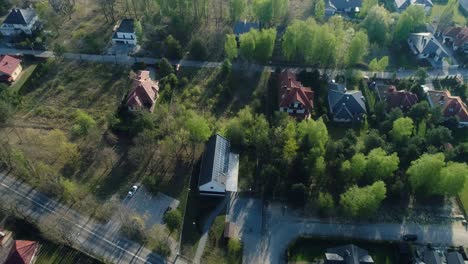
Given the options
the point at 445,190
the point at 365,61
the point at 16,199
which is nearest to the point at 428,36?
the point at 365,61

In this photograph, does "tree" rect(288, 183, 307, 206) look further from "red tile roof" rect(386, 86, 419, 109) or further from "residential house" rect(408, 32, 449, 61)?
"residential house" rect(408, 32, 449, 61)

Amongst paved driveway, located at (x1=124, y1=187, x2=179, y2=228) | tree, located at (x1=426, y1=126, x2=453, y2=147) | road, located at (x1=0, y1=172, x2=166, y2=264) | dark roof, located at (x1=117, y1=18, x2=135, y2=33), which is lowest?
road, located at (x1=0, y1=172, x2=166, y2=264)

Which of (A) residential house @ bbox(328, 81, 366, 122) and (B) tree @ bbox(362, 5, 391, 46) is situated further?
(B) tree @ bbox(362, 5, 391, 46)

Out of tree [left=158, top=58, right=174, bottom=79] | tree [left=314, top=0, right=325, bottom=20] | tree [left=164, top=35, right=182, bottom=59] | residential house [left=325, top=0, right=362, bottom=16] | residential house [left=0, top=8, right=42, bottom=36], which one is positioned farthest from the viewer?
residential house [left=325, top=0, right=362, bottom=16]

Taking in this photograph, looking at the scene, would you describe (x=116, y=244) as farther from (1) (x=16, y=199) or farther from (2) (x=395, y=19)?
(2) (x=395, y=19)

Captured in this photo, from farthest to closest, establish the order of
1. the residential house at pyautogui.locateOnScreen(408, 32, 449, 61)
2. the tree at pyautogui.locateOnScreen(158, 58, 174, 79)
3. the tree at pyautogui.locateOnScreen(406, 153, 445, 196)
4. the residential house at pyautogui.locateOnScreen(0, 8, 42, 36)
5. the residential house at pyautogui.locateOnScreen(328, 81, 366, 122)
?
the residential house at pyautogui.locateOnScreen(0, 8, 42, 36) < the residential house at pyautogui.locateOnScreen(408, 32, 449, 61) < the tree at pyautogui.locateOnScreen(158, 58, 174, 79) < the residential house at pyautogui.locateOnScreen(328, 81, 366, 122) < the tree at pyautogui.locateOnScreen(406, 153, 445, 196)

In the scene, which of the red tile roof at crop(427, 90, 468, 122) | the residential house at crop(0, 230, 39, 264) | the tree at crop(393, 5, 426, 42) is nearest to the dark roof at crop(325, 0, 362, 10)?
the tree at crop(393, 5, 426, 42)
